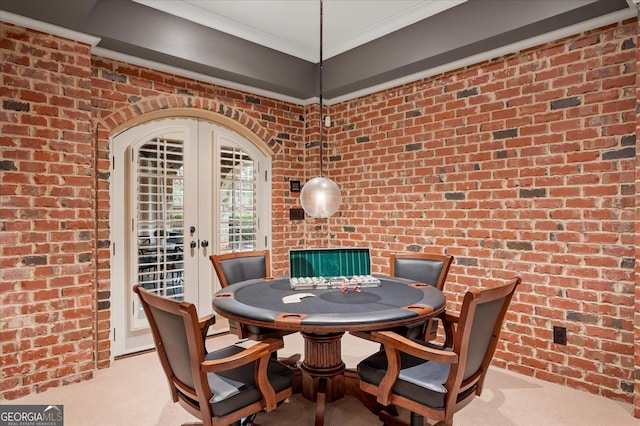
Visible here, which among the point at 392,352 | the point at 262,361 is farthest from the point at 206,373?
the point at 392,352

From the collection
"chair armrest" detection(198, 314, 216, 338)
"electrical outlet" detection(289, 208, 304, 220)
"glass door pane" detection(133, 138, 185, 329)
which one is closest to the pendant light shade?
"chair armrest" detection(198, 314, 216, 338)

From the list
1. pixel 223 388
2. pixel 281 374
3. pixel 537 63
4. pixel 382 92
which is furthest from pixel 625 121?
pixel 223 388

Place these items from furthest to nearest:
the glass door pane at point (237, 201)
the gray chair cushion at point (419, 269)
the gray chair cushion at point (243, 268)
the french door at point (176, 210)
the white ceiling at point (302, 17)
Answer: the glass door pane at point (237, 201) < the french door at point (176, 210) < the white ceiling at point (302, 17) < the gray chair cushion at point (243, 268) < the gray chair cushion at point (419, 269)

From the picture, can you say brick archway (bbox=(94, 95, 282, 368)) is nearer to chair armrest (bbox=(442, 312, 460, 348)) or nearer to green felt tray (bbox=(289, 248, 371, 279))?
green felt tray (bbox=(289, 248, 371, 279))

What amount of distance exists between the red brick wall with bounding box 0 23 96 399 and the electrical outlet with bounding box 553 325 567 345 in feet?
12.1

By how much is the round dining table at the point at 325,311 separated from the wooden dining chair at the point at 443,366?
16cm

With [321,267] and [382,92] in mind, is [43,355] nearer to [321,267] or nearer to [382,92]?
[321,267]

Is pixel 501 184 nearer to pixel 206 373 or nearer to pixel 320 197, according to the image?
pixel 320 197

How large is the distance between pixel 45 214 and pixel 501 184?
3665 mm

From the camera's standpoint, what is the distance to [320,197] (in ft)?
8.97

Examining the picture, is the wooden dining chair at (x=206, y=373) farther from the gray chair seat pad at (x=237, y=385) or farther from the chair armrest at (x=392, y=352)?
the chair armrest at (x=392, y=352)

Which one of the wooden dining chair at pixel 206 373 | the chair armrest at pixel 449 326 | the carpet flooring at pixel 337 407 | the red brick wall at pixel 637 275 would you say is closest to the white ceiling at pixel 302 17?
the red brick wall at pixel 637 275

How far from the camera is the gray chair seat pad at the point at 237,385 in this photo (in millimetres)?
1793

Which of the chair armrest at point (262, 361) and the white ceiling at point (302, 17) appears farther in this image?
the white ceiling at point (302, 17)
